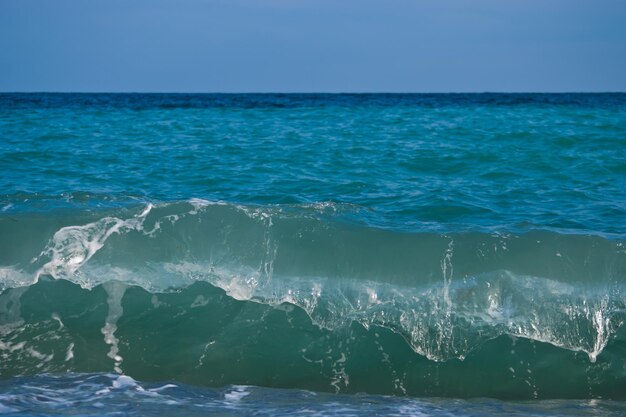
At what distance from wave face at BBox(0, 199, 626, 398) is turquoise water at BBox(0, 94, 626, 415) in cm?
2

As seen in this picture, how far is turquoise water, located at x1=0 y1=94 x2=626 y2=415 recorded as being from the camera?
216 inches

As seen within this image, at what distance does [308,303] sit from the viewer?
6492mm

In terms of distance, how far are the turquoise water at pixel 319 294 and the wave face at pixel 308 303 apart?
2 cm

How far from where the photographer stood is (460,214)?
28.0 ft

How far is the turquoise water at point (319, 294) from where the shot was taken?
5.49 metres

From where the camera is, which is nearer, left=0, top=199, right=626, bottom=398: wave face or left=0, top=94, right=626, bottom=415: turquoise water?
left=0, top=94, right=626, bottom=415: turquoise water

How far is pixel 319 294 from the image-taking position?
655 centimetres

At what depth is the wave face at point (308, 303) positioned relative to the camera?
575 centimetres

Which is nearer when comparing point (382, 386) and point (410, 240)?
point (382, 386)

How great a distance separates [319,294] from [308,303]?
137mm

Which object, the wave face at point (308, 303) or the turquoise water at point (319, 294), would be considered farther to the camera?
the wave face at point (308, 303)

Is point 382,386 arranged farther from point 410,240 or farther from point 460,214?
point 460,214

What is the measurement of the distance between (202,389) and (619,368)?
3233mm

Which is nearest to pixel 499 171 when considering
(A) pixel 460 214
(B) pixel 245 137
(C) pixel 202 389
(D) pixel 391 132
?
(A) pixel 460 214
